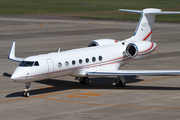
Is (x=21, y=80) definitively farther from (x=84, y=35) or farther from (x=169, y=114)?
(x=84, y=35)

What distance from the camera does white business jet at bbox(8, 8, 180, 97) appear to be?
76.1ft

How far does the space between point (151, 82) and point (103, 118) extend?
997 centimetres

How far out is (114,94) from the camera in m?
24.0

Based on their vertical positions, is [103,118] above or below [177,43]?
below

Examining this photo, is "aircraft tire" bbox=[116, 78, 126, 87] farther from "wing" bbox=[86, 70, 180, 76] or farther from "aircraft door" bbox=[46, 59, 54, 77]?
"aircraft door" bbox=[46, 59, 54, 77]

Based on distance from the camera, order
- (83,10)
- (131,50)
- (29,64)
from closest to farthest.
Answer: (29,64), (131,50), (83,10)

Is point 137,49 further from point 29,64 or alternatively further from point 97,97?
point 29,64

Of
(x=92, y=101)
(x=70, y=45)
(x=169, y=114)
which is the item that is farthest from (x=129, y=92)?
(x=70, y=45)

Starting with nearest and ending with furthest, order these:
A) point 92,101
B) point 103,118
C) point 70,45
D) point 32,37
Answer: point 103,118 < point 92,101 < point 70,45 < point 32,37

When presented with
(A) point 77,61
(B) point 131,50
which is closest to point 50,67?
(A) point 77,61

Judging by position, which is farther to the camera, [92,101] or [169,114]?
[92,101]

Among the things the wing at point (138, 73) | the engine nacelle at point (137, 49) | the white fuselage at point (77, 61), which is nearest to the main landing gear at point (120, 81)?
the wing at point (138, 73)

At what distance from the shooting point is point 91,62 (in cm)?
2605

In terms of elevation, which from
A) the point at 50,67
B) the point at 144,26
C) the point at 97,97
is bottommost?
the point at 97,97
